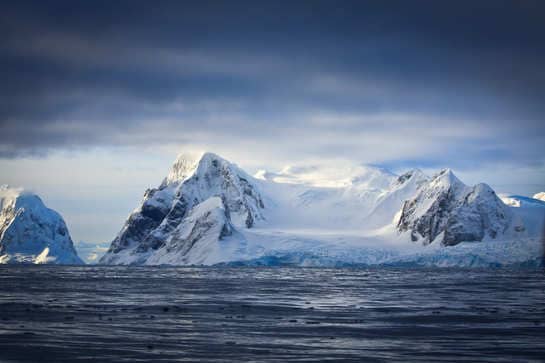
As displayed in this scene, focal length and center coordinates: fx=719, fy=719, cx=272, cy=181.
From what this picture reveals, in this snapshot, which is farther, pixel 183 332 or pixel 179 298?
pixel 179 298

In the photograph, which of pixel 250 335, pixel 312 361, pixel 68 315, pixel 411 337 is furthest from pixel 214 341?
pixel 68 315

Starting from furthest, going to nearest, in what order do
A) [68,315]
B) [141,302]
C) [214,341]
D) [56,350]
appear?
[141,302], [68,315], [214,341], [56,350]

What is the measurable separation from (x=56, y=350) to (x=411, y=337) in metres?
21.9

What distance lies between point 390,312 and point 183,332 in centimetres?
2246

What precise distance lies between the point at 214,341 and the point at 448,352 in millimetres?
13833

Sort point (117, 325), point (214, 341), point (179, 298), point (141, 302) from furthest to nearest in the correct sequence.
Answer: point (179, 298), point (141, 302), point (117, 325), point (214, 341)

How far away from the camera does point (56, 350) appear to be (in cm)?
3909

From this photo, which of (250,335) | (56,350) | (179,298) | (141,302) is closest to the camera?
(56,350)

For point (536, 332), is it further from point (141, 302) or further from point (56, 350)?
point (141, 302)

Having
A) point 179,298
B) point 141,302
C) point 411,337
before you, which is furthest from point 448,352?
point 179,298

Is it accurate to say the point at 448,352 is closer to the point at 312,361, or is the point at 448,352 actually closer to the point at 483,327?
the point at 312,361

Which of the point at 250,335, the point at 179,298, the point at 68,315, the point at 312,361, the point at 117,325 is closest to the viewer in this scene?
the point at 312,361

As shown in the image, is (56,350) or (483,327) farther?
(483,327)

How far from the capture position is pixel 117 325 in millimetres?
51188
